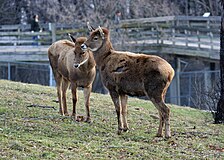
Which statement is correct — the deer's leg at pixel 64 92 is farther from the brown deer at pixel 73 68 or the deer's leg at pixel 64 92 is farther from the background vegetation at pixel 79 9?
the background vegetation at pixel 79 9

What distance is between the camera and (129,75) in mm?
12109

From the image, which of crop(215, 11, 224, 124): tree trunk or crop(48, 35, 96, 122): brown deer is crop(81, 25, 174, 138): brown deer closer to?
crop(48, 35, 96, 122): brown deer

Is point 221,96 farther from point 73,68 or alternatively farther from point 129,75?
point 129,75

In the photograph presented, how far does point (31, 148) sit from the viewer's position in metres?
10.2

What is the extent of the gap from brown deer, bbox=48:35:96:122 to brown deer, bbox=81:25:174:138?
65 cm

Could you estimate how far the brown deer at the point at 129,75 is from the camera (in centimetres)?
1175

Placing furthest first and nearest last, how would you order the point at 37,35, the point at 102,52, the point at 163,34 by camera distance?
the point at 37,35 < the point at 163,34 < the point at 102,52

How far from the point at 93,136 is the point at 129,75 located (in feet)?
4.22

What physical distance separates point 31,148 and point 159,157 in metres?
2.01

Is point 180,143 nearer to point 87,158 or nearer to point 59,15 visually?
point 87,158

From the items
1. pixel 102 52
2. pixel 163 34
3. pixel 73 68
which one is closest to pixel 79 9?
pixel 163 34

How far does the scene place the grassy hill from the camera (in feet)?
33.8

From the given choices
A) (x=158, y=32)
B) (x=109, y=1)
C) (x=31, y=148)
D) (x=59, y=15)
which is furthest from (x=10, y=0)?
(x=31, y=148)

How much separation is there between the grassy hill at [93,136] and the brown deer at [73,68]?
527mm
